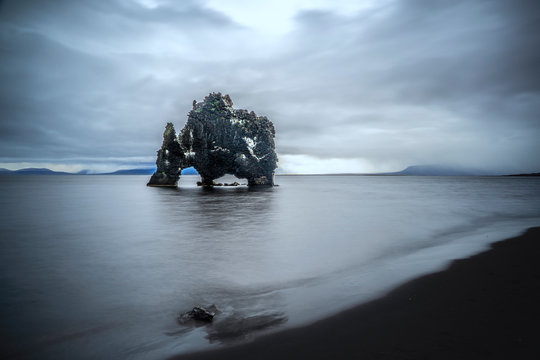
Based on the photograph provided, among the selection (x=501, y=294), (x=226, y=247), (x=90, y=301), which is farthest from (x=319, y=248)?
(x=90, y=301)

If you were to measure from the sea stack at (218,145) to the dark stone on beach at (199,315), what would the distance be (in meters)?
58.9

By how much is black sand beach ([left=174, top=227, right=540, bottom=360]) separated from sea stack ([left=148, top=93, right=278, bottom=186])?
60095mm

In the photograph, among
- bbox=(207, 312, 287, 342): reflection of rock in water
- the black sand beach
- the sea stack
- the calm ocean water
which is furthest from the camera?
the sea stack

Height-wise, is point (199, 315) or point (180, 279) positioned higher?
point (199, 315)

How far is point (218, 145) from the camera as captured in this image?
6500 cm

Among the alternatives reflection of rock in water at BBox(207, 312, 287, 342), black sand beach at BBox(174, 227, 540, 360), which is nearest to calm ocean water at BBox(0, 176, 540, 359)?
reflection of rock in water at BBox(207, 312, 287, 342)

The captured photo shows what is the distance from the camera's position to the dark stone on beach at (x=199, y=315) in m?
4.32

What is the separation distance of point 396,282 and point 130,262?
7.75 meters

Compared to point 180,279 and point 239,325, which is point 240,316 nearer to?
point 239,325

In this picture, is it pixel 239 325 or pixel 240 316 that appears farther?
pixel 240 316

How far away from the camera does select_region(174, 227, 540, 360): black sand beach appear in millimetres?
3211

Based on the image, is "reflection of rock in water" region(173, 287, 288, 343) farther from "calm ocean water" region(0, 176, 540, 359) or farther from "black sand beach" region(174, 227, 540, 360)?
"black sand beach" region(174, 227, 540, 360)

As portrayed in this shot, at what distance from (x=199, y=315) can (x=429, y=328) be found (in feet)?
11.6

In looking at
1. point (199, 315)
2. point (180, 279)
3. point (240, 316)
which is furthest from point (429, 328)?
point (180, 279)
